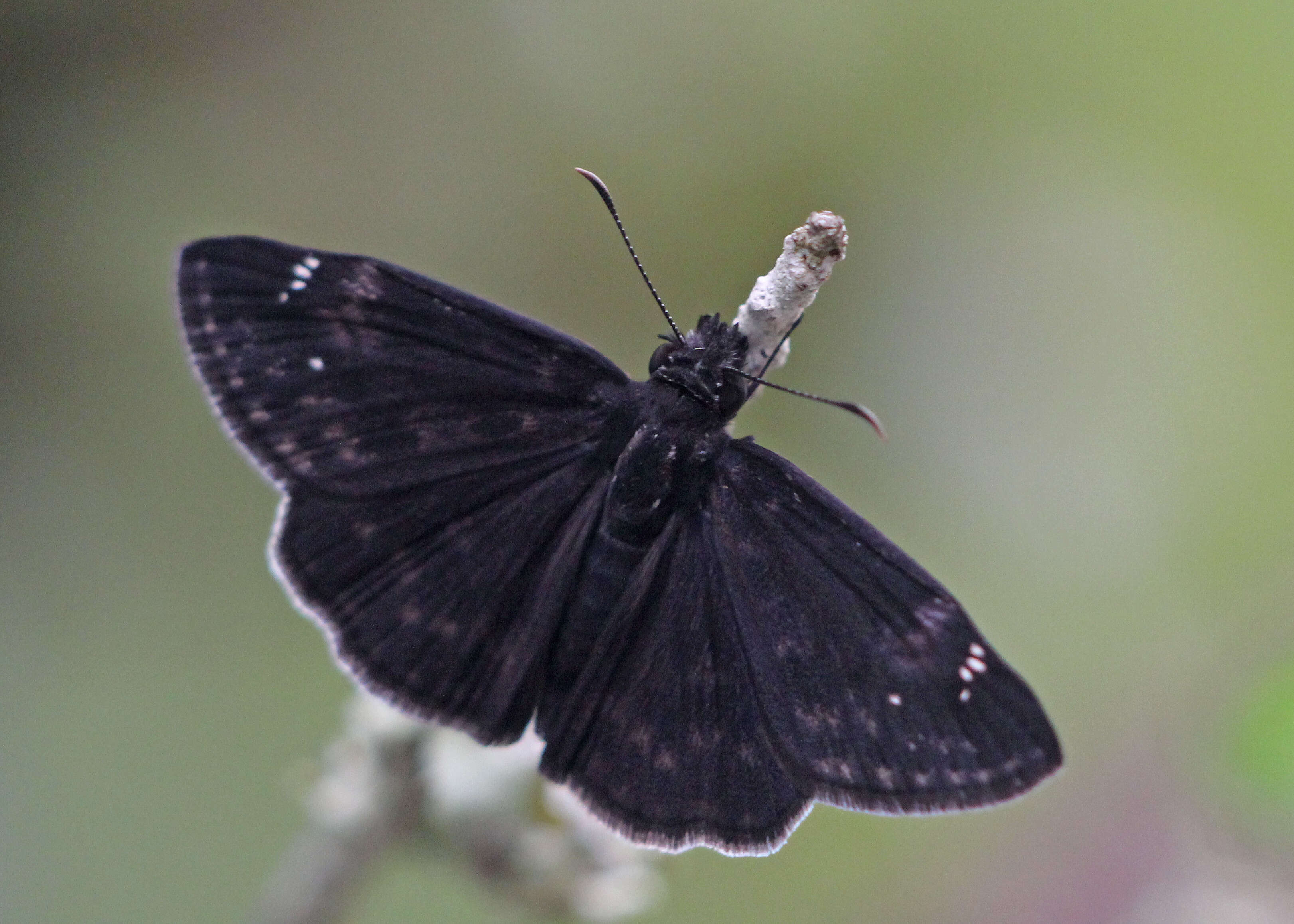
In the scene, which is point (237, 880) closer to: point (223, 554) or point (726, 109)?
point (223, 554)

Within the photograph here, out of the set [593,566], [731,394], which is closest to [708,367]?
[731,394]

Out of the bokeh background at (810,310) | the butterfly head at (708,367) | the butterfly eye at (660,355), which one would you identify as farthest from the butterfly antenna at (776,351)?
the bokeh background at (810,310)

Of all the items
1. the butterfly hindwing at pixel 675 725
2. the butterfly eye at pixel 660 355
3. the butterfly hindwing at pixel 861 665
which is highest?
the butterfly eye at pixel 660 355

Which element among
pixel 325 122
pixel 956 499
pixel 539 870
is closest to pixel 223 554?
pixel 325 122

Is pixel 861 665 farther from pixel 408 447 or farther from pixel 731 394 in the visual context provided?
pixel 408 447

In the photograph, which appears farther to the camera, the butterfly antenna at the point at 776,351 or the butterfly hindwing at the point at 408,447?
the butterfly hindwing at the point at 408,447

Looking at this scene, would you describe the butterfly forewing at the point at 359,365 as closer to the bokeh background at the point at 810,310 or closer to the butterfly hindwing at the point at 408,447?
the butterfly hindwing at the point at 408,447

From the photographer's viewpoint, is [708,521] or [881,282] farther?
[881,282]

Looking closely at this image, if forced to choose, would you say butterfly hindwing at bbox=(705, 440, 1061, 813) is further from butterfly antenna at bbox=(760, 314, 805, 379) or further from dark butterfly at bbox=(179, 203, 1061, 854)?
butterfly antenna at bbox=(760, 314, 805, 379)
